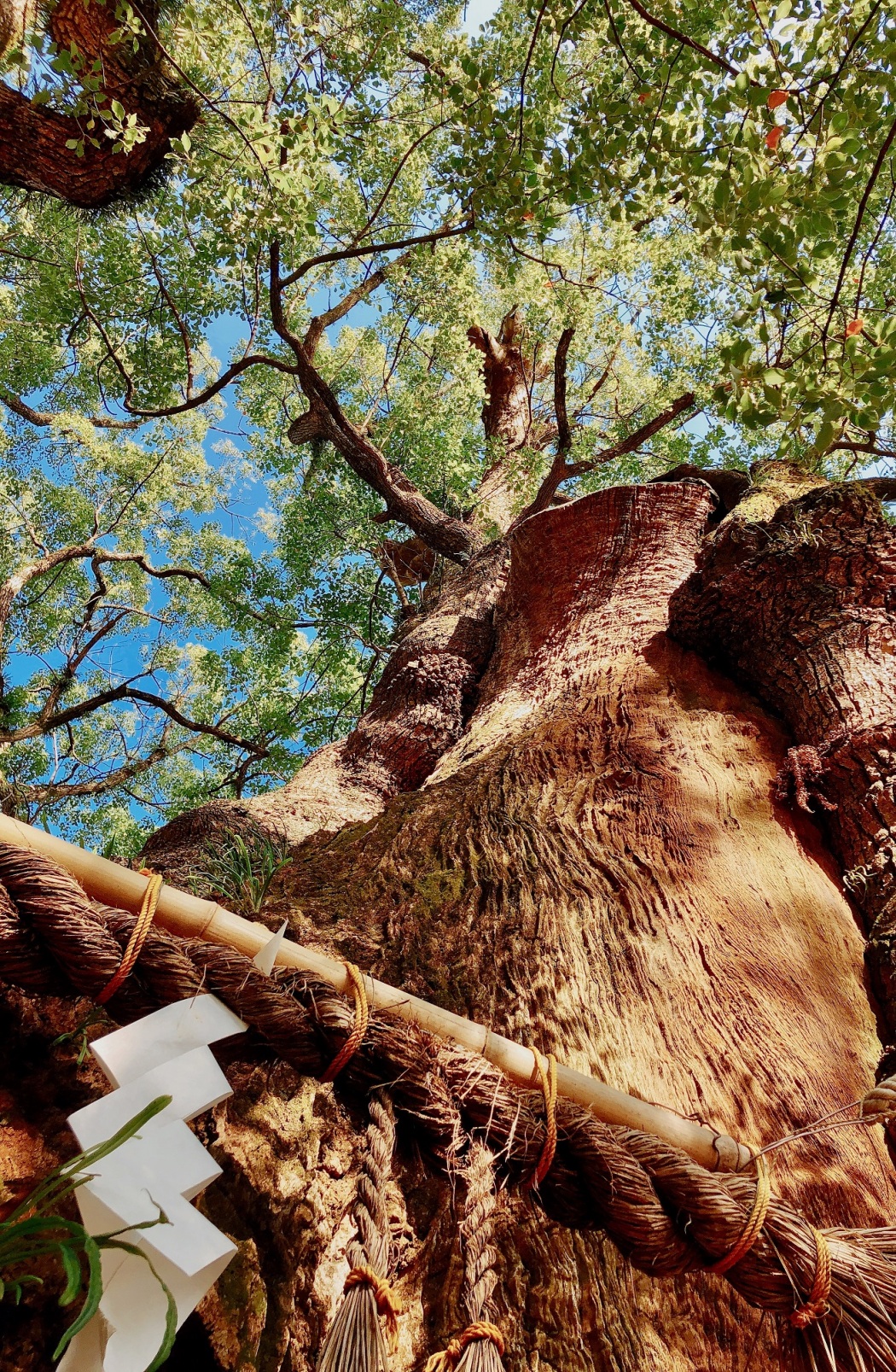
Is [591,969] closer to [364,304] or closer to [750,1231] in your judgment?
[750,1231]

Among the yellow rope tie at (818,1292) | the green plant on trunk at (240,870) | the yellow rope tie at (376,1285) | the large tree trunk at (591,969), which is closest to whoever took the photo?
the yellow rope tie at (376,1285)

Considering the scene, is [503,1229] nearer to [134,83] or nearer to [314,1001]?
[314,1001]

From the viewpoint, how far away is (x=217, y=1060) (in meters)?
1.16

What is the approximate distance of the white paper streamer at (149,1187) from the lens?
0.91 metres

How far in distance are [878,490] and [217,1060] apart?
12.6 feet

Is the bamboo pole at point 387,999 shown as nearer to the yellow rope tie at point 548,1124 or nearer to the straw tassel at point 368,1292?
the yellow rope tie at point 548,1124

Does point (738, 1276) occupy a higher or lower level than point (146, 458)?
lower

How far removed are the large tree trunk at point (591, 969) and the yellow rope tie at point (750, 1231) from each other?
0.25m

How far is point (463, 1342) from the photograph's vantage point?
959 millimetres

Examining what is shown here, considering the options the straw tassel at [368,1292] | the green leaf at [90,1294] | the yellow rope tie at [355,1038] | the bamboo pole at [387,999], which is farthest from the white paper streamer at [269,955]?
the green leaf at [90,1294]

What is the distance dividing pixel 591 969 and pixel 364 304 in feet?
28.0

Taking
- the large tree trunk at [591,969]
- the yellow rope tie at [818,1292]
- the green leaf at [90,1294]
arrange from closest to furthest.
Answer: the green leaf at [90,1294] → the yellow rope tie at [818,1292] → the large tree trunk at [591,969]

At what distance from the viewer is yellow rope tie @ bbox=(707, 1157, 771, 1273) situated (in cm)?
104

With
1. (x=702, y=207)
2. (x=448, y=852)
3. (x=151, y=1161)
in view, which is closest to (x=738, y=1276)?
(x=151, y=1161)
